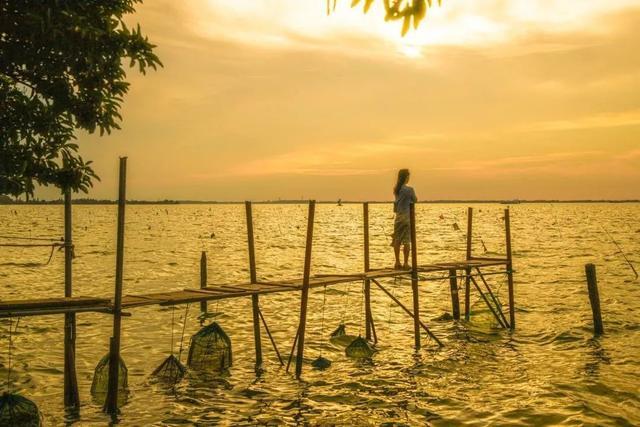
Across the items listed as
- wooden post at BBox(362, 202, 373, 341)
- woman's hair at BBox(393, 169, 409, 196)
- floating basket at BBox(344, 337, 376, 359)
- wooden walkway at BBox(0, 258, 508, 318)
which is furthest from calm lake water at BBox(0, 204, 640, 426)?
woman's hair at BBox(393, 169, 409, 196)

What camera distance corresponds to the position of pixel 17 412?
9.25 meters

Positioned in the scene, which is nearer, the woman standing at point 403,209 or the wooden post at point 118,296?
the wooden post at point 118,296

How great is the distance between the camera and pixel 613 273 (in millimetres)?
37062

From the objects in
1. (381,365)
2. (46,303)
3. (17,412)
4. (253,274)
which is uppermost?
(46,303)

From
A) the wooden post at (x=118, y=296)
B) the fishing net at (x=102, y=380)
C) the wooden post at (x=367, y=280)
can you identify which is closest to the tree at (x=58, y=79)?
the wooden post at (x=118, y=296)

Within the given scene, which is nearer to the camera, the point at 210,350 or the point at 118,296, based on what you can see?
the point at 118,296

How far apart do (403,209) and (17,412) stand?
1107 centimetres

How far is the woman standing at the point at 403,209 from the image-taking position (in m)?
17.0

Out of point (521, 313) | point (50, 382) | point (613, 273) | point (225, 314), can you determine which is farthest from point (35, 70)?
point (613, 273)

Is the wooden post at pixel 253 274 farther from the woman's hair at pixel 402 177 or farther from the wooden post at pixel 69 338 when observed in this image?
the woman's hair at pixel 402 177

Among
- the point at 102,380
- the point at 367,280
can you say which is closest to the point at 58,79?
the point at 102,380

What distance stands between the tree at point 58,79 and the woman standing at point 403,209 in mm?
9105

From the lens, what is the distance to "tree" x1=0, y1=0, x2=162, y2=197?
8.51 m

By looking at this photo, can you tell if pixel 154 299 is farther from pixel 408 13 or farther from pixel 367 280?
pixel 408 13
